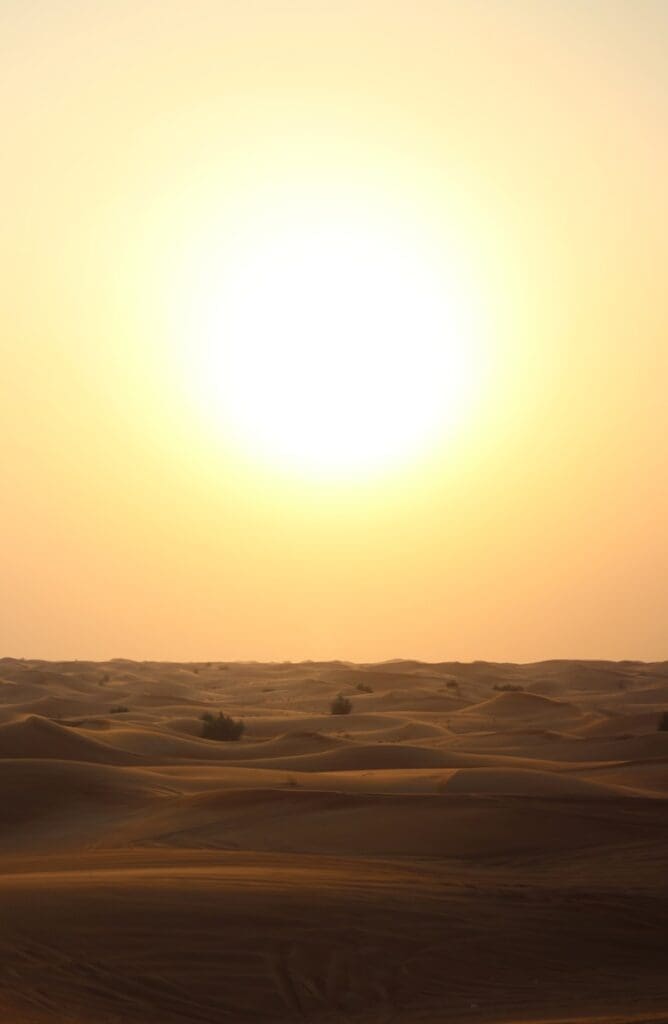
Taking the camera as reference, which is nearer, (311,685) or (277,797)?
(277,797)

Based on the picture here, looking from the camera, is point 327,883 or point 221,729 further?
point 221,729

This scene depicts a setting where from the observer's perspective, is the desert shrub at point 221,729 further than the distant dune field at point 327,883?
Yes

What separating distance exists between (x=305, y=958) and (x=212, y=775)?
11384 mm

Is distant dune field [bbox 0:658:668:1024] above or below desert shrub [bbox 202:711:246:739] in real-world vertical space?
below

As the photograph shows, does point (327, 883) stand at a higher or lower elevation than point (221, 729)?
lower

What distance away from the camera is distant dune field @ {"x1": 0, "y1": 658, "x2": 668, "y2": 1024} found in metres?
8.14

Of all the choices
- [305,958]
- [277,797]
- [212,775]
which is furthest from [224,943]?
[212,775]

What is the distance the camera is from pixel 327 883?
35.4 ft

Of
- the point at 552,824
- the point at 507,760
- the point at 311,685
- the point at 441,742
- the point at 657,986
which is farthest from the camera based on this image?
the point at 311,685

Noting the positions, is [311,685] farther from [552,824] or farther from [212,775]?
[552,824]

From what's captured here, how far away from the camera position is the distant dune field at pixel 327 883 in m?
8.14

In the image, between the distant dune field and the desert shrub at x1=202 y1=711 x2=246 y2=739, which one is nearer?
the distant dune field

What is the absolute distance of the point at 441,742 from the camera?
27344 millimetres

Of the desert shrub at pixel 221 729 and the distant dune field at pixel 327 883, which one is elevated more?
the desert shrub at pixel 221 729
